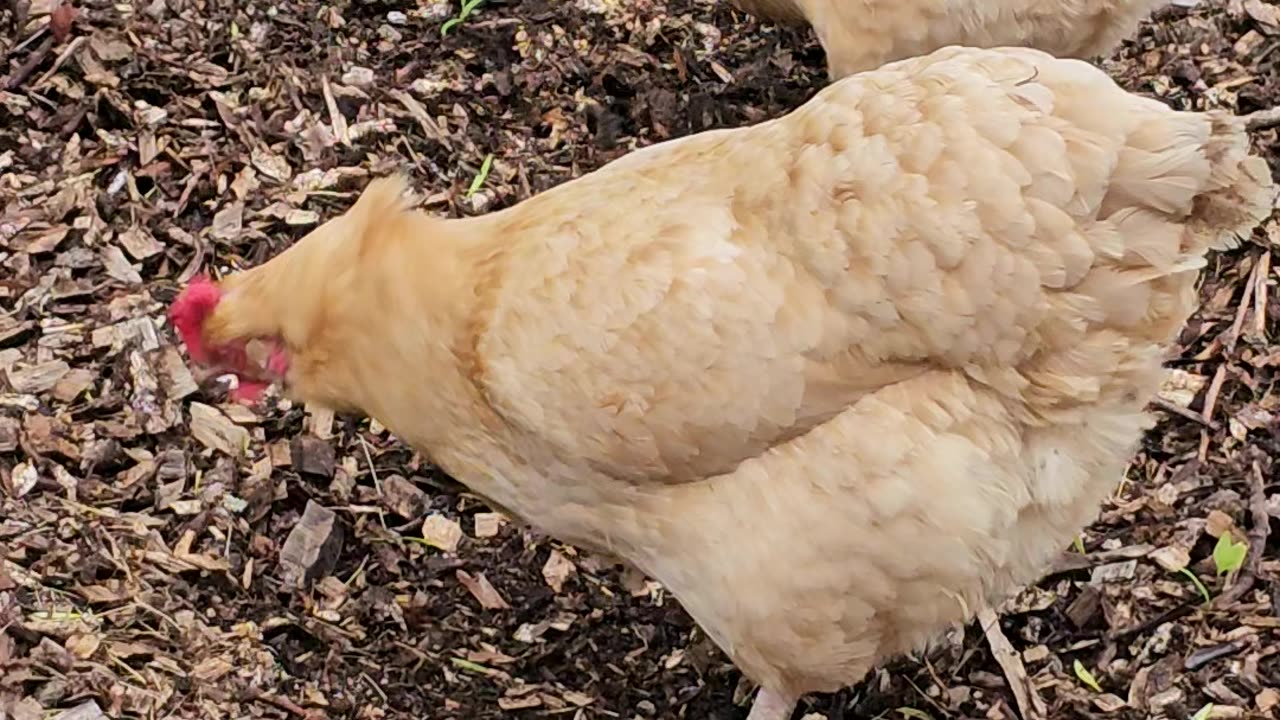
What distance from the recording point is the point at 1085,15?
320cm

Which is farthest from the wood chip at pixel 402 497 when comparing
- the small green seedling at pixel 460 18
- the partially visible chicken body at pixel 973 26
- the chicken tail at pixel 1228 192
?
the chicken tail at pixel 1228 192

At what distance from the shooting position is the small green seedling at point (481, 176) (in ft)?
12.7

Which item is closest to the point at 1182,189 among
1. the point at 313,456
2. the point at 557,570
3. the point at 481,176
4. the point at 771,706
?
the point at 771,706

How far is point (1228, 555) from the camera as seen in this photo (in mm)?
3078

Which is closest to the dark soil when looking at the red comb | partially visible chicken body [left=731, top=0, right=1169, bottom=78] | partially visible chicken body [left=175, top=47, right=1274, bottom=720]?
the red comb

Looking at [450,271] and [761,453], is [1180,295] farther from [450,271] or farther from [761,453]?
[450,271]

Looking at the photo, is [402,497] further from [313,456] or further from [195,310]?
[195,310]

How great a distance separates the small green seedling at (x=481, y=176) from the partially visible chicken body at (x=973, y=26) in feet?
3.21

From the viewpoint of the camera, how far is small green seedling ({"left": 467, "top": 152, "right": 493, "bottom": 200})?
3.88 m

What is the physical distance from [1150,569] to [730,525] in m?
1.12

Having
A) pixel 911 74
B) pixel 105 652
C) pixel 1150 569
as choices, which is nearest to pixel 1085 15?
pixel 911 74

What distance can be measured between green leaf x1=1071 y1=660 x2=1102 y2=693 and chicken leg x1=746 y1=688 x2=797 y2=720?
607 mm

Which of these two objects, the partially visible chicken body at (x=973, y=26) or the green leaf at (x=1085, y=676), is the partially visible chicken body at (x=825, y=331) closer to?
the green leaf at (x=1085, y=676)

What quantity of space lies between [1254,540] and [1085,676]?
471 mm
